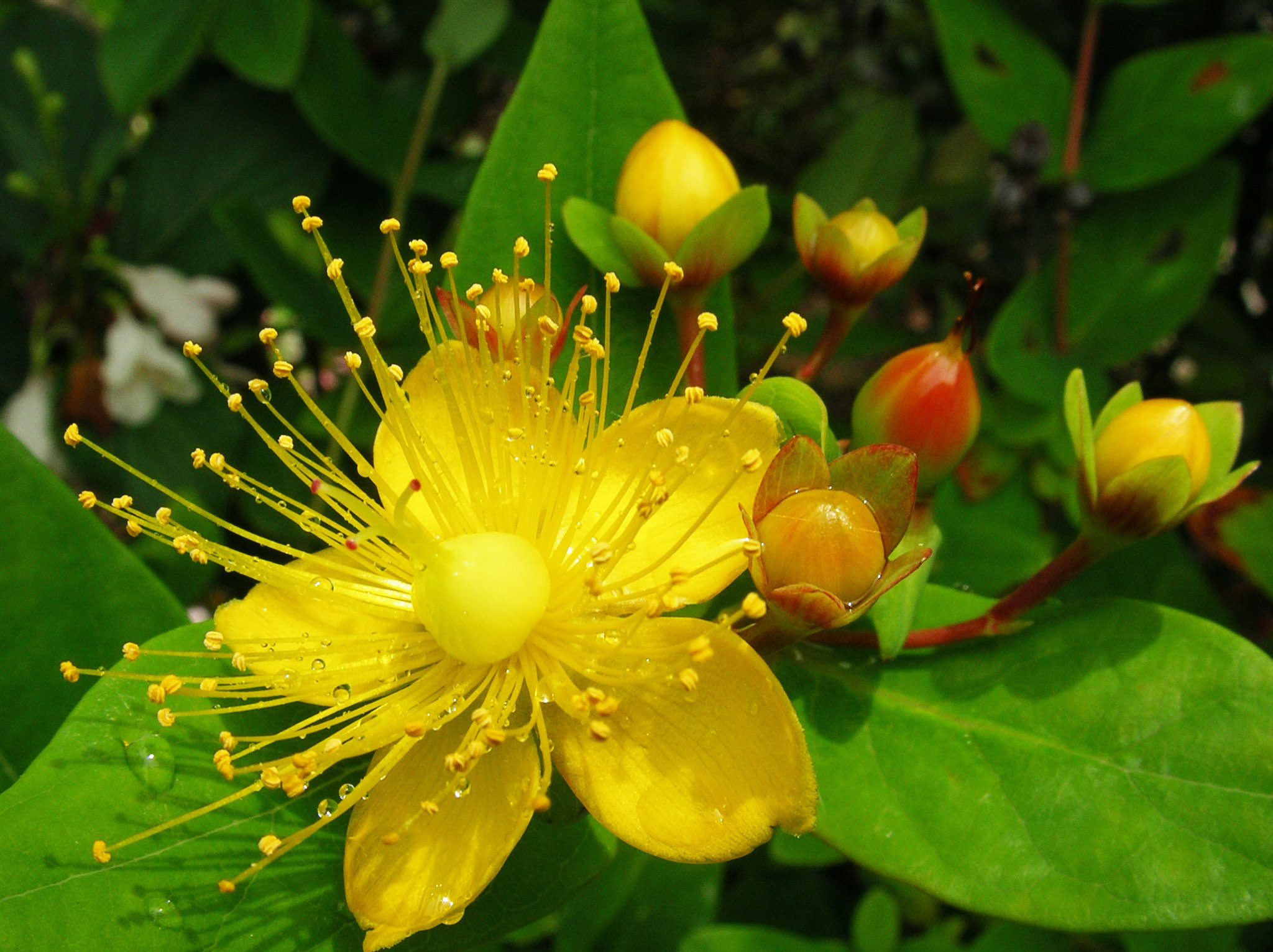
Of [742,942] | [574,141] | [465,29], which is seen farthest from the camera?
[465,29]

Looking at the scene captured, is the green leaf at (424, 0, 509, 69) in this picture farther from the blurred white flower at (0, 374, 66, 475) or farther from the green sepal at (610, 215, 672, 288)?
the blurred white flower at (0, 374, 66, 475)

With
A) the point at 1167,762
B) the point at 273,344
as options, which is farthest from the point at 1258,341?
the point at 273,344

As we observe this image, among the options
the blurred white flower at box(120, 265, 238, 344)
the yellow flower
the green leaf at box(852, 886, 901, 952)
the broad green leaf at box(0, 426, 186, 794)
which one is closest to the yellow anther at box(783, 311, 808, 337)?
the yellow flower

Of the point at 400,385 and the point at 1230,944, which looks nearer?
the point at 400,385

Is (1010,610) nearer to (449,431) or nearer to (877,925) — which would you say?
(449,431)

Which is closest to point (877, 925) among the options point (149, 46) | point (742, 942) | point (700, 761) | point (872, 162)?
point (742, 942)

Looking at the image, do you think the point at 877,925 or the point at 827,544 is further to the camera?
the point at 877,925

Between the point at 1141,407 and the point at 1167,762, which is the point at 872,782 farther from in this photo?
the point at 1141,407
